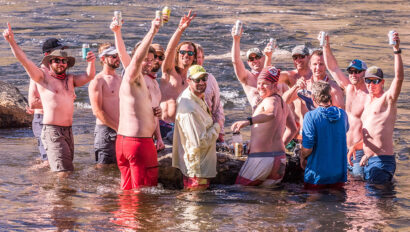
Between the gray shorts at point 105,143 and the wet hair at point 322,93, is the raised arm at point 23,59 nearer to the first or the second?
the gray shorts at point 105,143

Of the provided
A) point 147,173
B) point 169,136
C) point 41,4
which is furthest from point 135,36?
point 147,173

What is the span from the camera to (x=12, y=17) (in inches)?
1222

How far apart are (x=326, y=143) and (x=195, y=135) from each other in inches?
61.4

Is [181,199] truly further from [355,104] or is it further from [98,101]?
[355,104]

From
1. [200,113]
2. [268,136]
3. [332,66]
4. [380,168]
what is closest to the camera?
[200,113]

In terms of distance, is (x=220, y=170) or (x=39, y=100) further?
(x=39, y=100)

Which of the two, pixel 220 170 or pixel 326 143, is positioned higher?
pixel 326 143

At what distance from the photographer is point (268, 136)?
26.1ft

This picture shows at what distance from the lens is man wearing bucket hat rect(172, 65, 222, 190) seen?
7559mm

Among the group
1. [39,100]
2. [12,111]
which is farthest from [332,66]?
[12,111]

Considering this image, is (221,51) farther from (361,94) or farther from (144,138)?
(144,138)

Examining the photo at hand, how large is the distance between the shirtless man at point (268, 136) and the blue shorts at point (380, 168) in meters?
1.29

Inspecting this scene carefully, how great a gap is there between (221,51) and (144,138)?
15.5 metres

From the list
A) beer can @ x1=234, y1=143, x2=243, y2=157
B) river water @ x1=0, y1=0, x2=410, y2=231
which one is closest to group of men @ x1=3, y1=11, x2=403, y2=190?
river water @ x1=0, y1=0, x2=410, y2=231
